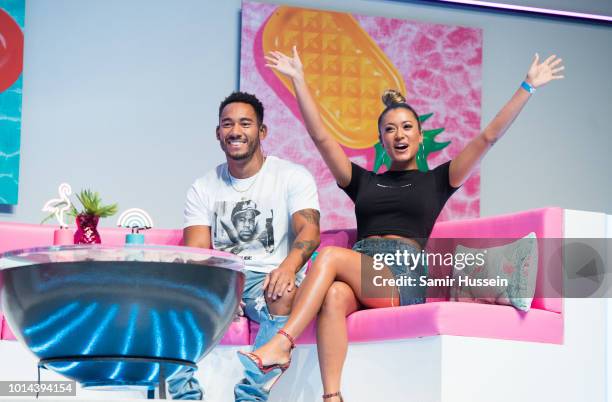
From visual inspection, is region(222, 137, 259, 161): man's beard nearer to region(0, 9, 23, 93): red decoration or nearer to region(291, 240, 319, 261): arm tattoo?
region(291, 240, 319, 261): arm tattoo

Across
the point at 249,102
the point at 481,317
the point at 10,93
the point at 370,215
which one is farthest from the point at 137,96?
the point at 481,317

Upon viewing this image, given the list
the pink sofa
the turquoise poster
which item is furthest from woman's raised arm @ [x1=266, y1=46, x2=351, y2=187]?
the turquoise poster

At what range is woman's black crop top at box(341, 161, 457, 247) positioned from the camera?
321 centimetres

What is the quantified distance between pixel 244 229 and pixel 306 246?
32 centimetres

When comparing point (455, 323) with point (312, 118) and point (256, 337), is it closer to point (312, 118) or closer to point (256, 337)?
point (256, 337)

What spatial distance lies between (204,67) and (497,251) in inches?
75.8

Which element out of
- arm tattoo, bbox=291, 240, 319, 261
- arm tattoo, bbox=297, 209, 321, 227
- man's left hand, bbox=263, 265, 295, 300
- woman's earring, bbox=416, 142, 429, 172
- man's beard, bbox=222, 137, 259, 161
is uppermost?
woman's earring, bbox=416, 142, 429, 172

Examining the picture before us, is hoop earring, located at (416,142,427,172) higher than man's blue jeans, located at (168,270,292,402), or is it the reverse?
hoop earring, located at (416,142,427,172)

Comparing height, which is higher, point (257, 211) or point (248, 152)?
point (248, 152)

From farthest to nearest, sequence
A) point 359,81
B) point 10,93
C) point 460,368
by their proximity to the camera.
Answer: point 359,81 < point 10,93 < point 460,368

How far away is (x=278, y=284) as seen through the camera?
2.89 meters

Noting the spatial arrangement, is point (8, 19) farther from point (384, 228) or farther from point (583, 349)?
point (583, 349)

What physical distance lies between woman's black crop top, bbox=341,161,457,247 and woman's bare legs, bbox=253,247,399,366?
228mm

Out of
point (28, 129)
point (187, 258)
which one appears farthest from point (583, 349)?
point (28, 129)
